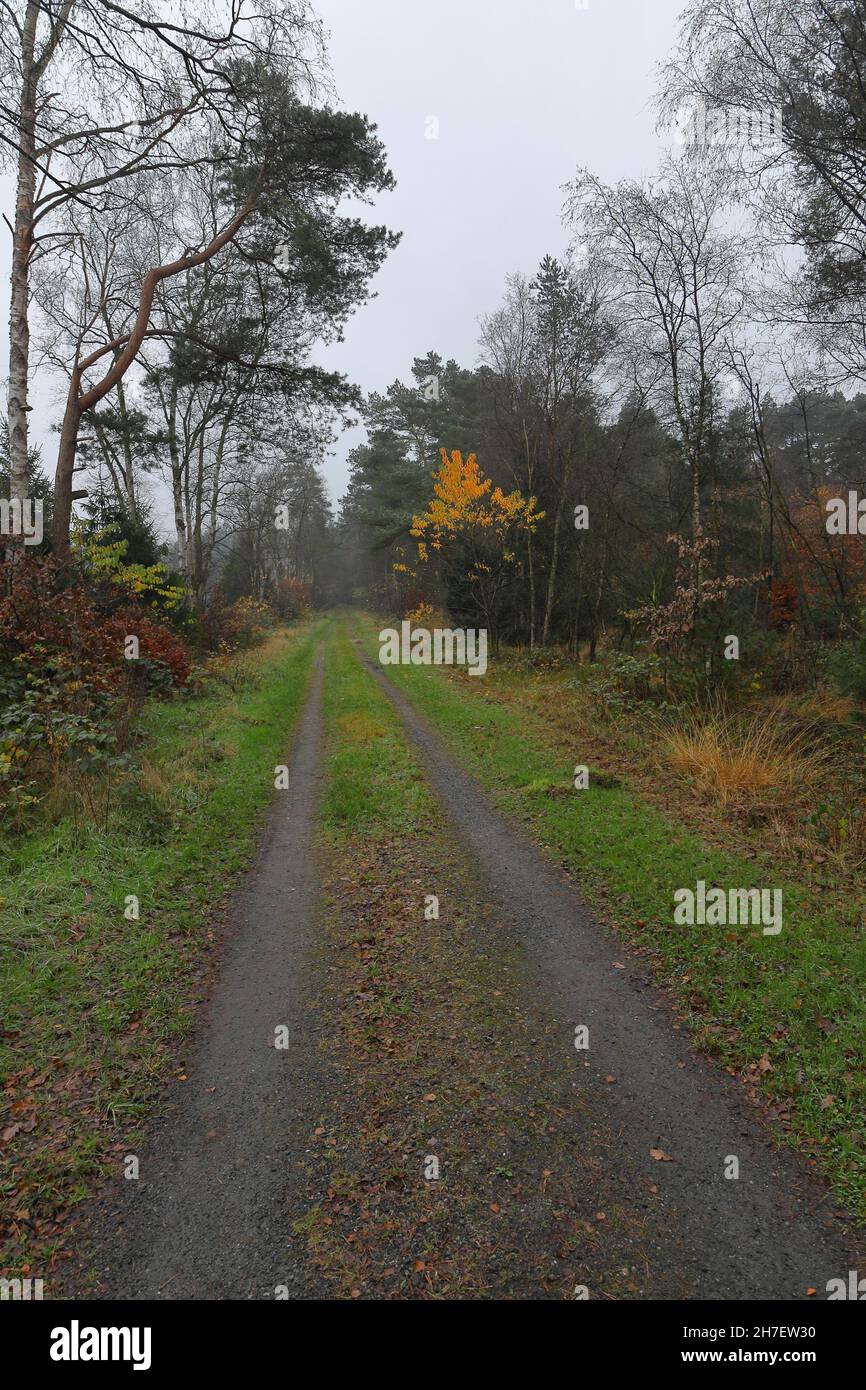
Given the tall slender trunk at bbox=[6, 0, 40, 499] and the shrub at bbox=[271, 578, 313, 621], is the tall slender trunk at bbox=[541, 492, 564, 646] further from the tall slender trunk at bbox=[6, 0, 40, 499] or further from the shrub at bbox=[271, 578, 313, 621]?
the shrub at bbox=[271, 578, 313, 621]

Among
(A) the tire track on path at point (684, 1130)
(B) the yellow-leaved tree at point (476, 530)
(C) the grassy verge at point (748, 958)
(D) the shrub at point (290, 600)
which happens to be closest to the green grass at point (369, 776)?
(C) the grassy verge at point (748, 958)

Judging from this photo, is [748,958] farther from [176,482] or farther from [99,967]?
[176,482]

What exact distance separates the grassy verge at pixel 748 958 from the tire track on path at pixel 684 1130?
0.19 meters

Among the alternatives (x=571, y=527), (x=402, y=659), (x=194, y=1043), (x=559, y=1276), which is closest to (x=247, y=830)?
(x=194, y=1043)

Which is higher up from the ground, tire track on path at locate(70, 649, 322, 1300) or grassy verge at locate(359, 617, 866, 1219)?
grassy verge at locate(359, 617, 866, 1219)

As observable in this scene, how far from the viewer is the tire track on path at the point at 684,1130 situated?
2641 millimetres

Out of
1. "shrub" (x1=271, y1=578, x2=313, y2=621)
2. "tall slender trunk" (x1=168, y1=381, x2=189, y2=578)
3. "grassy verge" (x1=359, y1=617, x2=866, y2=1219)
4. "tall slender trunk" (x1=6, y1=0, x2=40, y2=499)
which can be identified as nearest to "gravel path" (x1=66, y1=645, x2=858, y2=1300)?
"grassy verge" (x1=359, y1=617, x2=866, y2=1219)

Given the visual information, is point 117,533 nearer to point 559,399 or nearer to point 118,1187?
point 559,399

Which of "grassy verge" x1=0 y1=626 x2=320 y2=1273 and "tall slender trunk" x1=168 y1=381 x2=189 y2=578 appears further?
"tall slender trunk" x1=168 y1=381 x2=189 y2=578

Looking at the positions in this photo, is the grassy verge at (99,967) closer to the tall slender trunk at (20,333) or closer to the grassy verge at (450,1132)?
the grassy verge at (450,1132)

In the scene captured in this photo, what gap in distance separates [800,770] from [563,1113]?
5.63 m

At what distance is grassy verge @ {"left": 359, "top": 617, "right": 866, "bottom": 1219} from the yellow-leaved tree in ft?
37.0

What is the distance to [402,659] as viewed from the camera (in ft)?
78.2

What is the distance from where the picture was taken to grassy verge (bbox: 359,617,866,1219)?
11.2ft
